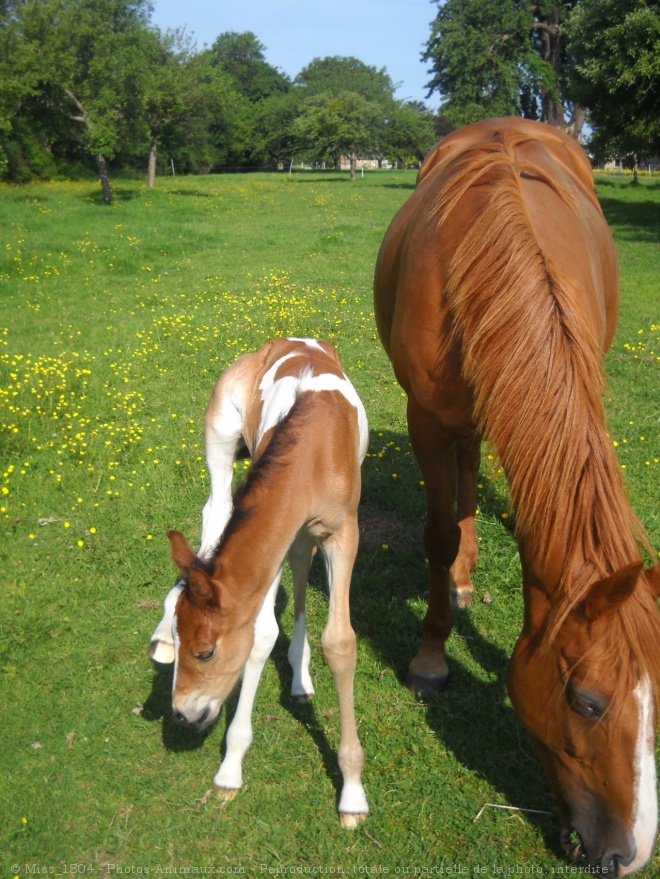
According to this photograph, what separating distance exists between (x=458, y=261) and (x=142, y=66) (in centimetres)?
2396

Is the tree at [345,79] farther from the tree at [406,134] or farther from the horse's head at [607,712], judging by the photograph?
the horse's head at [607,712]

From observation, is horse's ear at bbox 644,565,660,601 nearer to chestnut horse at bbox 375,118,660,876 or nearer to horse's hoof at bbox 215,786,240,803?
chestnut horse at bbox 375,118,660,876

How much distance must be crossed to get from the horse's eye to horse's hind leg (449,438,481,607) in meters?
1.98

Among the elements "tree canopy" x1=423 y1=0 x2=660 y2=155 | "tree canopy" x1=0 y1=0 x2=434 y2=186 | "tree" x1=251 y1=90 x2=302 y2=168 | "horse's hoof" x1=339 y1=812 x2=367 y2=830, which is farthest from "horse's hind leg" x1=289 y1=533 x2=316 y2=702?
"tree" x1=251 y1=90 x2=302 y2=168

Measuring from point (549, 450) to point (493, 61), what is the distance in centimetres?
3608

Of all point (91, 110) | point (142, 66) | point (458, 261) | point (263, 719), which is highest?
point (142, 66)

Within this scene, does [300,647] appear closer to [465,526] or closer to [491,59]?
[465,526]

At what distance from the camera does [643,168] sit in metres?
60.4

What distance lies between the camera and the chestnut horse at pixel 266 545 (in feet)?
7.93

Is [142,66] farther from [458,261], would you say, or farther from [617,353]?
[458,261]

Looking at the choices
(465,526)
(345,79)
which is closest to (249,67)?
(345,79)

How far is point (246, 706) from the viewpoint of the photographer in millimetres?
2883

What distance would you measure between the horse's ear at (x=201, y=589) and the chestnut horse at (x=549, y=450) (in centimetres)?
99

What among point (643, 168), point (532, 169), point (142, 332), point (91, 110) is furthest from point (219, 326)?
point (643, 168)
